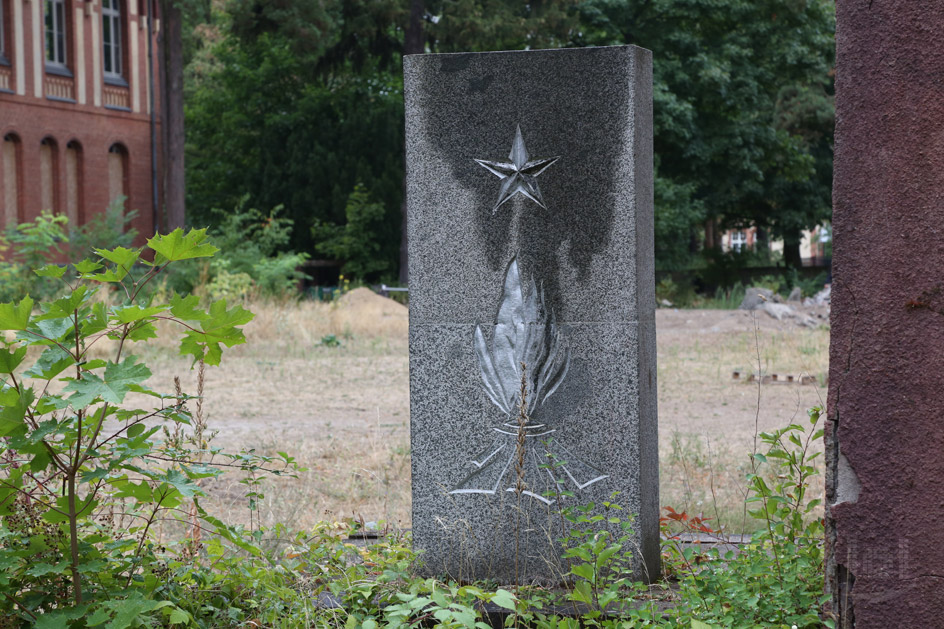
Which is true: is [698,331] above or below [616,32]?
below

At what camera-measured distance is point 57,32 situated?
2556cm

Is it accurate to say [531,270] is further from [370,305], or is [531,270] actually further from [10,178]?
[10,178]

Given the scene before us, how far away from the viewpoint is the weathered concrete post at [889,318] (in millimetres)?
2715

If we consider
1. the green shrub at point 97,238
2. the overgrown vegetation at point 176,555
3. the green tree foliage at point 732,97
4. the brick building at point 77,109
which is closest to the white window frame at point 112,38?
the brick building at point 77,109

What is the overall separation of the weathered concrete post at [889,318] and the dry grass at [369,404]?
74 cm

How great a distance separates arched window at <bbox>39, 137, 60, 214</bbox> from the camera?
25234mm

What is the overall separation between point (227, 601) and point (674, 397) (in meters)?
7.65

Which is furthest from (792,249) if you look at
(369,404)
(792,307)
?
(369,404)

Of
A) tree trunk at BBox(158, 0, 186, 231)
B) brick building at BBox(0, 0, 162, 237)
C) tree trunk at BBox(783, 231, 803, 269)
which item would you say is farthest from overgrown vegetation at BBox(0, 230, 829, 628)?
tree trunk at BBox(783, 231, 803, 269)

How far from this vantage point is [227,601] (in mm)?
3408

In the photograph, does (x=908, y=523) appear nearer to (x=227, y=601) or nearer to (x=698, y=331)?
(x=227, y=601)

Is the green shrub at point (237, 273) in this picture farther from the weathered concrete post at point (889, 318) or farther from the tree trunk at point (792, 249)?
the tree trunk at point (792, 249)

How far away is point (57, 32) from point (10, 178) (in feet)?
13.3

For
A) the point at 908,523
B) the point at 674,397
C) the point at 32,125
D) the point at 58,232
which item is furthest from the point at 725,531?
the point at 32,125
